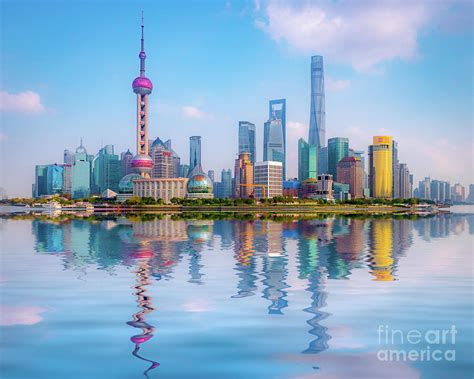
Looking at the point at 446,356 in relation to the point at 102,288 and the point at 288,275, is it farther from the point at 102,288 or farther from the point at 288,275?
the point at 102,288

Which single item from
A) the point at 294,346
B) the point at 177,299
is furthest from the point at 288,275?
the point at 294,346

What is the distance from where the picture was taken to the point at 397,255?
3606 centimetres

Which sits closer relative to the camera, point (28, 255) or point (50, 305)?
point (50, 305)

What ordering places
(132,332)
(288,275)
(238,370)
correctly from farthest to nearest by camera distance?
(288,275), (132,332), (238,370)

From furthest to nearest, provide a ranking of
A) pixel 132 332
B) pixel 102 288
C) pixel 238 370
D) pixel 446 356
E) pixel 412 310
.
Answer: pixel 102 288 < pixel 412 310 < pixel 132 332 < pixel 446 356 < pixel 238 370

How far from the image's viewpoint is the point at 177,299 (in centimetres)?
2014

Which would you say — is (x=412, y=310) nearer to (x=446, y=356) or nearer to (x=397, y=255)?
(x=446, y=356)

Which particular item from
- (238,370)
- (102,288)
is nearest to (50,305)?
(102,288)

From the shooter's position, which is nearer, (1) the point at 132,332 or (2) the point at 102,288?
(1) the point at 132,332

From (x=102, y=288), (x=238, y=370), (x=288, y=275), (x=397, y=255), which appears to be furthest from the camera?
(x=397, y=255)

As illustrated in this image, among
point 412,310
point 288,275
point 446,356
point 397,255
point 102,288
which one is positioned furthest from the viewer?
point 397,255

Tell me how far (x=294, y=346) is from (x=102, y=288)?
459 inches

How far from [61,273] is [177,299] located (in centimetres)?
1041

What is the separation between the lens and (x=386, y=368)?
12484 millimetres
